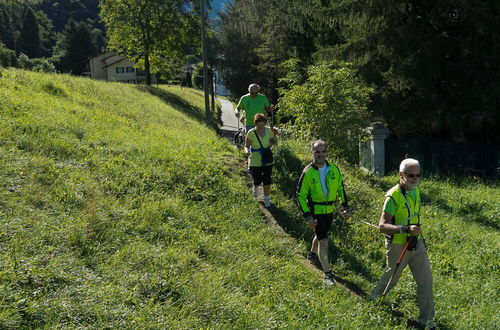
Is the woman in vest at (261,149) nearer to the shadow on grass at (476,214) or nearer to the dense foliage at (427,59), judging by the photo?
the shadow on grass at (476,214)

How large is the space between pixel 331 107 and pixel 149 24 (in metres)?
26.2

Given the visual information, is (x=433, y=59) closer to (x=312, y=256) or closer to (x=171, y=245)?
(x=312, y=256)

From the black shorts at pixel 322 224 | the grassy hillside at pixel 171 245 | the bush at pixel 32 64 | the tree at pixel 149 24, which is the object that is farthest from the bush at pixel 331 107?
the bush at pixel 32 64

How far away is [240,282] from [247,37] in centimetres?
3690

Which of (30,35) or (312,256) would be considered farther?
(30,35)

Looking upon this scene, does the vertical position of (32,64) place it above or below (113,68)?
below

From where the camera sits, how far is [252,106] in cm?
925

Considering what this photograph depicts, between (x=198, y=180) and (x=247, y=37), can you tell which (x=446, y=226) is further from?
(x=247, y=37)

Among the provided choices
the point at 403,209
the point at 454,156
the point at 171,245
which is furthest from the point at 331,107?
the point at 171,245

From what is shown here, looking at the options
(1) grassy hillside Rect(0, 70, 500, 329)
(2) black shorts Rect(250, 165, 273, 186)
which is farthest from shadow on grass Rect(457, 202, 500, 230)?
(2) black shorts Rect(250, 165, 273, 186)

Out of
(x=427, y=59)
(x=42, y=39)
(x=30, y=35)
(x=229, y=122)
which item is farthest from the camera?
(x=42, y=39)

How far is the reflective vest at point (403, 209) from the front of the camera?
488cm

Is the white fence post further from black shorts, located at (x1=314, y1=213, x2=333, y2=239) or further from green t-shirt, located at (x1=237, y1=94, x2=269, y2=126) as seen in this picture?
black shorts, located at (x1=314, y1=213, x2=333, y2=239)

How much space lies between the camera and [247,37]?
3931 centimetres
